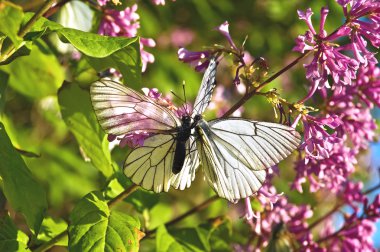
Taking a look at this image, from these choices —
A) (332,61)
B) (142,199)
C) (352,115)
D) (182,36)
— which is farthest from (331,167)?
(182,36)

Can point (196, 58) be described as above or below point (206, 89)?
above

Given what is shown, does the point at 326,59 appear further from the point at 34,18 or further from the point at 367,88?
the point at 34,18

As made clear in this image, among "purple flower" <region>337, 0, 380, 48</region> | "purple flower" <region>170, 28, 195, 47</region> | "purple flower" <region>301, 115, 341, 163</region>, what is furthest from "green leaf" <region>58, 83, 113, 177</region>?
"purple flower" <region>170, 28, 195, 47</region>

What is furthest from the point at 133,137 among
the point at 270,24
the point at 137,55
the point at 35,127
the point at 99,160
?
the point at 270,24

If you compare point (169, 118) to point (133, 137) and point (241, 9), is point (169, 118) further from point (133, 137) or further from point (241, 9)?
point (241, 9)

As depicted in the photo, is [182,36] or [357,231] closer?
[357,231]

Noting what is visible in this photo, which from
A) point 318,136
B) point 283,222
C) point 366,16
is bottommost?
point 283,222

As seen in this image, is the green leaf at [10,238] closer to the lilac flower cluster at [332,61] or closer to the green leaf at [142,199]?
the green leaf at [142,199]
